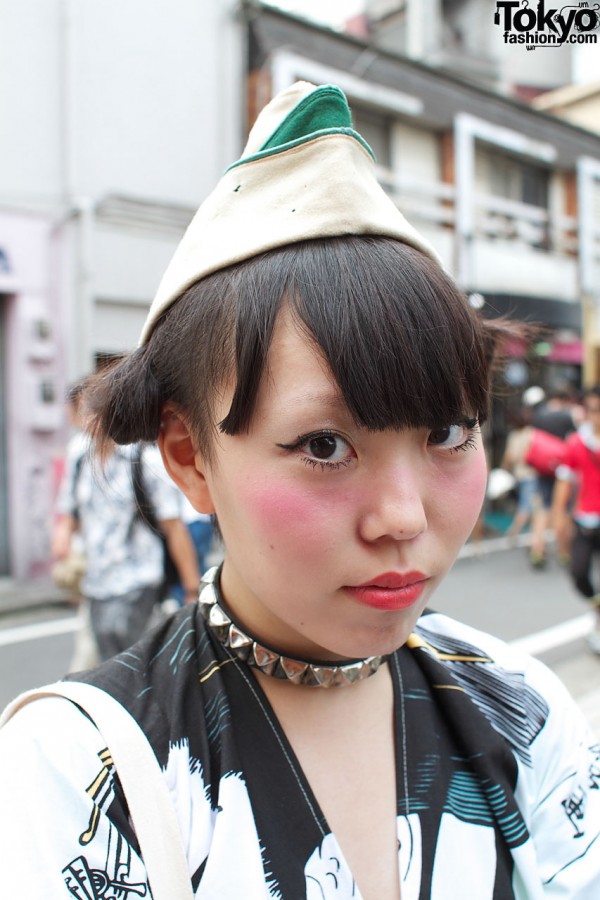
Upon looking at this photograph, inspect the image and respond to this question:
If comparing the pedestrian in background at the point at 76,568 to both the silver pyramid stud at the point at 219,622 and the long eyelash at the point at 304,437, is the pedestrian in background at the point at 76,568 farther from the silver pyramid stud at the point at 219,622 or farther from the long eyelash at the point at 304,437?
the long eyelash at the point at 304,437

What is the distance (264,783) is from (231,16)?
940 cm

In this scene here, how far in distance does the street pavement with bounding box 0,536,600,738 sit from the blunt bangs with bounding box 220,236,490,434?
306cm

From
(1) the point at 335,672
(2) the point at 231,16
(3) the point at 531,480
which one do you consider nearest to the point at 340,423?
(1) the point at 335,672

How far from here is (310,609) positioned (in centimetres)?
88

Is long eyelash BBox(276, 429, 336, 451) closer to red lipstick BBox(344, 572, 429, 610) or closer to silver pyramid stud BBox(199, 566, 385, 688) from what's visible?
red lipstick BBox(344, 572, 429, 610)

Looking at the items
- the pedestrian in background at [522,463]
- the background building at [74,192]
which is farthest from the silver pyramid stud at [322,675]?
the pedestrian in background at [522,463]

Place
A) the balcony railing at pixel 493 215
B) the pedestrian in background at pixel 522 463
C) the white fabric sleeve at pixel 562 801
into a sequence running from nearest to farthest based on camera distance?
1. the white fabric sleeve at pixel 562 801
2. the pedestrian in background at pixel 522 463
3. the balcony railing at pixel 493 215

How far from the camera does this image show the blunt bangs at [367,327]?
84cm

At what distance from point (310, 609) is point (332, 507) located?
0.14 m

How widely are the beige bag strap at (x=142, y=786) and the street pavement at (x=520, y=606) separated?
3059 mm

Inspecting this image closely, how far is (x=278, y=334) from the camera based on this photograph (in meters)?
0.86

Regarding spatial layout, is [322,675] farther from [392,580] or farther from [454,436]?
[454,436]

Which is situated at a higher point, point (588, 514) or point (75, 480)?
point (75, 480)

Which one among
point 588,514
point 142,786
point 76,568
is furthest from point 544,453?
point 142,786
